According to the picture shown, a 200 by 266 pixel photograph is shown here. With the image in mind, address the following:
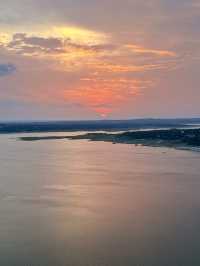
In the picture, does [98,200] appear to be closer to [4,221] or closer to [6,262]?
[4,221]

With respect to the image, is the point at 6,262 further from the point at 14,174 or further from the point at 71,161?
the point at 71,161

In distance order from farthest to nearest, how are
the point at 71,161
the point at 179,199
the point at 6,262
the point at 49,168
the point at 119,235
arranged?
the point at 71,161
the point at 49,168
the point at 179,199
the point at 119,235
the point at 6,262

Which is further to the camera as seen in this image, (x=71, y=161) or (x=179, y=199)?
(x=71, y=161)

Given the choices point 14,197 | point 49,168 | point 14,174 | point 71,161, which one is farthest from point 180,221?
point 71,161

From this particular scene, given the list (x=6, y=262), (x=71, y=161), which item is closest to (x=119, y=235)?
(x=6, y=262)

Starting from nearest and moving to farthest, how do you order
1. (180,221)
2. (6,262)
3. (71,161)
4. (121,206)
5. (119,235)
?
(6,262) < (119,235) < (180,221) < (121,206) < (71,161)

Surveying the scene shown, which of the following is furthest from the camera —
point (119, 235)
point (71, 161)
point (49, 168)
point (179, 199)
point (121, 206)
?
point (71, 161)
